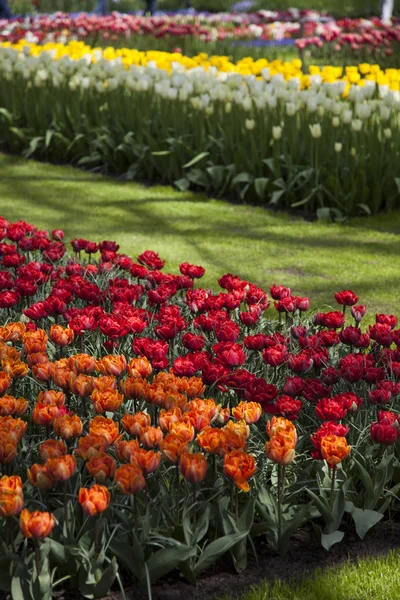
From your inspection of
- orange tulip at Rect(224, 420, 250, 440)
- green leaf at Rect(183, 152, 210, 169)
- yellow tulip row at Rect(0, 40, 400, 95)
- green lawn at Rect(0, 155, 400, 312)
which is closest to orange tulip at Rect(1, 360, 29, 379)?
orange tulip at Rect(224, 420, 250, 440)

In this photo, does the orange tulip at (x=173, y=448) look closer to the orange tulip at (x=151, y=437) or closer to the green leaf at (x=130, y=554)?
the orange tulip at (x=151, y=437)

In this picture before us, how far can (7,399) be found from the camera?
97.7 inches

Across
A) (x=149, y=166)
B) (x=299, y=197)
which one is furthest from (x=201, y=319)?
(x=149, y=166)

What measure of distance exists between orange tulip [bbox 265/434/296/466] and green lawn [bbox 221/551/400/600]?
0.37 meters

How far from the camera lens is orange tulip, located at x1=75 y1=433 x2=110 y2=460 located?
7.32 feet

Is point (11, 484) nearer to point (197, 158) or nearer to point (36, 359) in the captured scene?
point (36, 359)

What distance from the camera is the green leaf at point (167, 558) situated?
7.37 ft

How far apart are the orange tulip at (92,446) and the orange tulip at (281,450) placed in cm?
41

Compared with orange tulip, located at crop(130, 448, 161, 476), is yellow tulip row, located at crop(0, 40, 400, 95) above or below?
above

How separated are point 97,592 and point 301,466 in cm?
79

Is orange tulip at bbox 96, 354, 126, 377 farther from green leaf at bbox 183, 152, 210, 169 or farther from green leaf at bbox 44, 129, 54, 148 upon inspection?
green leaf at bbox 44, 129, 54, 148

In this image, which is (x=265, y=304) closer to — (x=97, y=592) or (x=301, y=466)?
(x=301, y=466)

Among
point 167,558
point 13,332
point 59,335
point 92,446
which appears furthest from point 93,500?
point 13,332

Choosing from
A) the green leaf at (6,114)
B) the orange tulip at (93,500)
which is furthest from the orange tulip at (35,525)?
the green leaf at (6,114)
